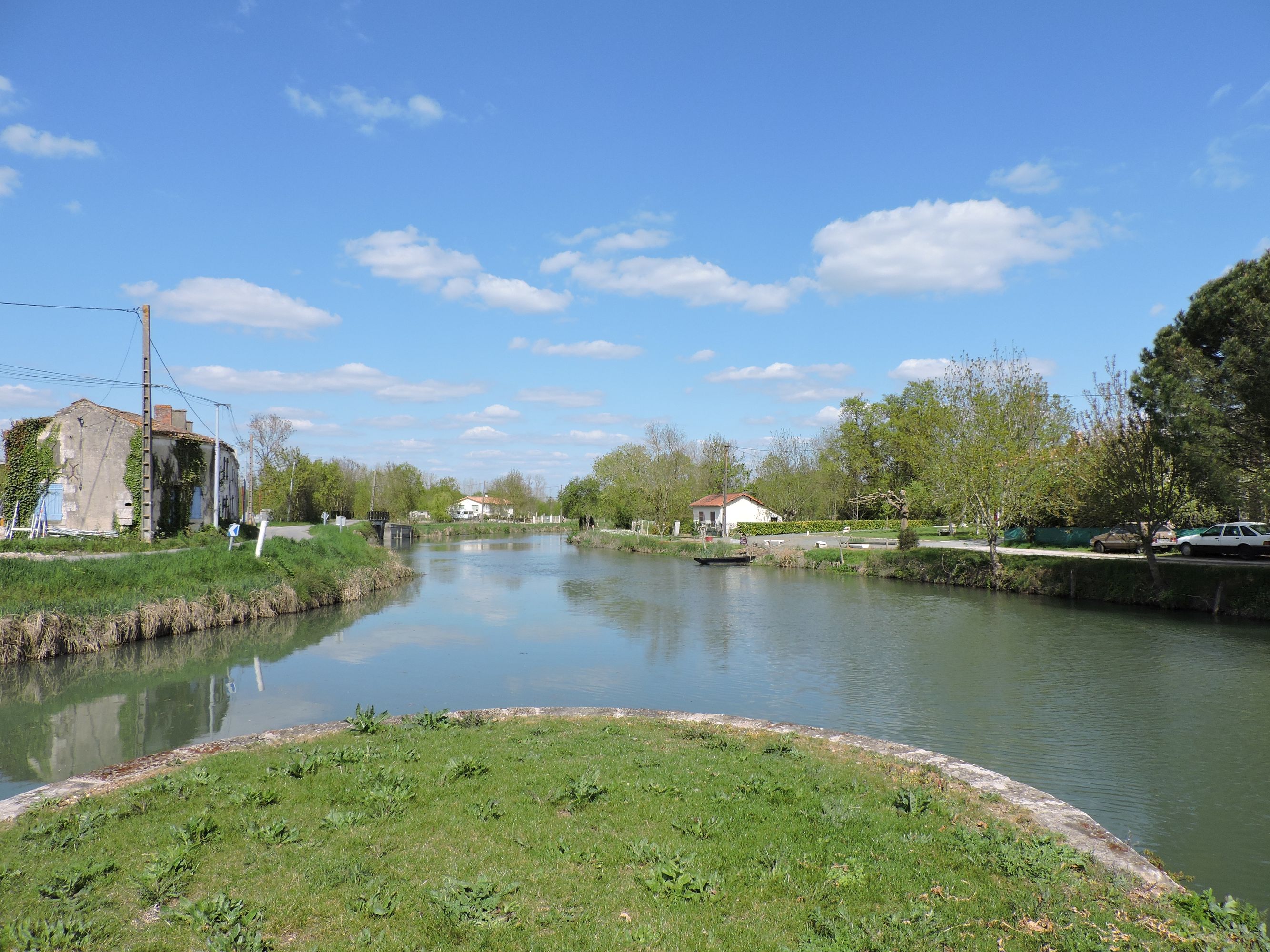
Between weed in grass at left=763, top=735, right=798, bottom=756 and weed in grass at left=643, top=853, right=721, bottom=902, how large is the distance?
9.90 feet

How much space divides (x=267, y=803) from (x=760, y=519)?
69.7 meters

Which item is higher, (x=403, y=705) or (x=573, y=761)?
(x=573, y=761)

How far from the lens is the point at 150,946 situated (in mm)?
3904

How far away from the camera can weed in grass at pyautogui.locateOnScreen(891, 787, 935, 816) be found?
589 cm

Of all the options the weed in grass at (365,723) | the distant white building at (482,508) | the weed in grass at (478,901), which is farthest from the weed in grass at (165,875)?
the distant white building at (482,508)

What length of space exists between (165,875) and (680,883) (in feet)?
10.4

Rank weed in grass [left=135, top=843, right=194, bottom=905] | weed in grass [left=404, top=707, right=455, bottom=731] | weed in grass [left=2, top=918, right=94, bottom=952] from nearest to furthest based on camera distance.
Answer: weed in grass [left=2, top=918, right=94, bottom=952] < weed in grass [left=135, top=843, right=194, bottom=905] < weed in grass [left=404, top=707, right=455, bottom=731]

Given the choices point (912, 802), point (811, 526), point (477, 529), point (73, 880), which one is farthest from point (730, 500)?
point (73, 880)

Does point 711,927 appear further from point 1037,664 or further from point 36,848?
point 1037,664

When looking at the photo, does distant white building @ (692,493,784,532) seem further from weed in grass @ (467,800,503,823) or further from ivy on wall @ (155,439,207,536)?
weed in grass @ (467,800,503,823)

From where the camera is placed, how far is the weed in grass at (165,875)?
4371 millimetres

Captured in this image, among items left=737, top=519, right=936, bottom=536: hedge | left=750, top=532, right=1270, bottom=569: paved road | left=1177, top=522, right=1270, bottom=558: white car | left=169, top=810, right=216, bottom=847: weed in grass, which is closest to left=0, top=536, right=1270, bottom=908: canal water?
left=750, top=532, right=1270, bottom=569: paved road

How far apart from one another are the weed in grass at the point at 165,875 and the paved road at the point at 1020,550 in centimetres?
2920

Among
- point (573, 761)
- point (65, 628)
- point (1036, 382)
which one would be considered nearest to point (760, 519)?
point (1036, 382)
